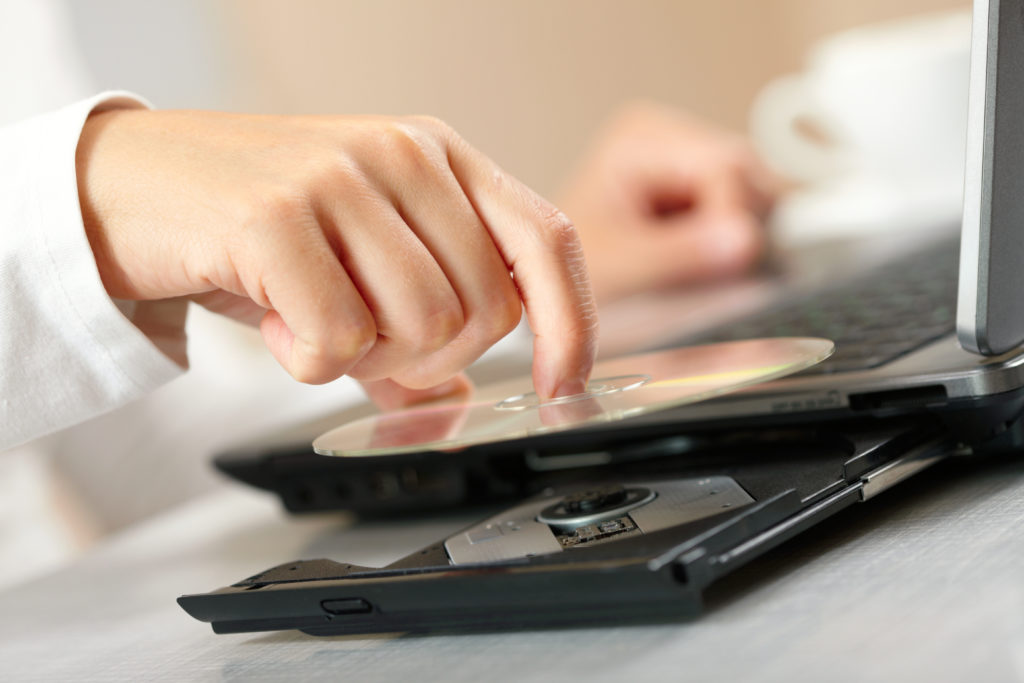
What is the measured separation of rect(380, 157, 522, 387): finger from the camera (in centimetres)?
33

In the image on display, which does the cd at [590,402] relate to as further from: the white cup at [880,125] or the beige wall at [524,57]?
the beige wall at [524,57]

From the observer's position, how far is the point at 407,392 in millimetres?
449

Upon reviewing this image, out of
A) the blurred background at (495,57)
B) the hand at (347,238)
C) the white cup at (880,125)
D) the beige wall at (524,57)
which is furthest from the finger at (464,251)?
the beige wall at (524,57)

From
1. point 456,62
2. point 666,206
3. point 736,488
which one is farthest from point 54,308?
point 456,62

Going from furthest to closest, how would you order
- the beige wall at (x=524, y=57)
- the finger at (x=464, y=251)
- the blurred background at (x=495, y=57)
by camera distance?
the beige wall at (x=524, y=57) → the blurred background at (x=495, y=57) → the finger at (x=464, y=251)

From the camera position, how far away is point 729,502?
29 centimetres

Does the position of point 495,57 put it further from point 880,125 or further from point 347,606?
point 347,606

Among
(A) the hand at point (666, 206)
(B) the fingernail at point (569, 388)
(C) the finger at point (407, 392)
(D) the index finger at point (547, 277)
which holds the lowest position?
(A) the hand at point (666, 206)

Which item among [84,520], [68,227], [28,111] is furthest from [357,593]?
[28,111]

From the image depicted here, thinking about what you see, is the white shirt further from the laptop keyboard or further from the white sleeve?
the laptop keyboard

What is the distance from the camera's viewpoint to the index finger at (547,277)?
1.11 ft

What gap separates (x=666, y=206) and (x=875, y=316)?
64 centimetres

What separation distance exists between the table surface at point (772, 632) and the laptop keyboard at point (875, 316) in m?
0.05

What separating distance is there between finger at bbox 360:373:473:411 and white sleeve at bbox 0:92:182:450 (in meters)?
0.09
